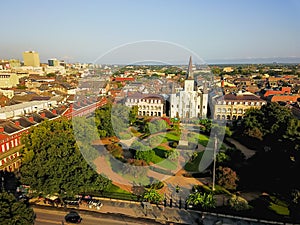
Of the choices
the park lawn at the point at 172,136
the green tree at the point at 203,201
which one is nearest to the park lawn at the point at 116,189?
the green tree at the point at 203,201

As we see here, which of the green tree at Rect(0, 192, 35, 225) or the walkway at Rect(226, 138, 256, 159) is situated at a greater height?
the green tree at Rect(0, 192, 35, 225)

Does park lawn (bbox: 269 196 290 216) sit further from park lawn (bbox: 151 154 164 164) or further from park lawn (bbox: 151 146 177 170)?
park lawn (bbox: 151 154 164 164)

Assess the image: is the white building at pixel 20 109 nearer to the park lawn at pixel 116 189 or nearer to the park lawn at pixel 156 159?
the park lawn at pixel 116 189

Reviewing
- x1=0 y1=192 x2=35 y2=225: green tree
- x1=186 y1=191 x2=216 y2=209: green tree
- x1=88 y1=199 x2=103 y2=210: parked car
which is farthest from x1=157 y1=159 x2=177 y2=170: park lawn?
x1=0 y1=192 x2=35 y2=225: green tree

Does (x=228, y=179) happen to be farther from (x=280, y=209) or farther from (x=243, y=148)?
(x=243, y=148)

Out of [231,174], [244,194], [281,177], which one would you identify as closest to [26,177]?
[231,174]

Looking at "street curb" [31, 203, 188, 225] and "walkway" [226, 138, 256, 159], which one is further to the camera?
"walkway" [226, 138, 256, 159]

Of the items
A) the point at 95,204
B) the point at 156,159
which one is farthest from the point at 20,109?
the point at 95,204

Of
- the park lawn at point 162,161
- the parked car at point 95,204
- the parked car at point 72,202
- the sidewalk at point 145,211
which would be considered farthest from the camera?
the park lawn at point 162,161
